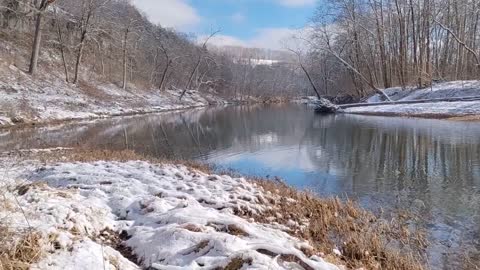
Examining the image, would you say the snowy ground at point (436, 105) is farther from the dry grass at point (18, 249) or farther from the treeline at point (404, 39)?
the dry grass at point (18, 249)

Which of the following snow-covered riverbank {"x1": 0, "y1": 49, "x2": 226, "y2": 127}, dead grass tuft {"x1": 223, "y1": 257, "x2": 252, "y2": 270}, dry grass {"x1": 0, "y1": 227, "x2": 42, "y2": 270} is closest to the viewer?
dry grass {"x1": 0, "y1": 227, "x2": 42, "y2": 270}

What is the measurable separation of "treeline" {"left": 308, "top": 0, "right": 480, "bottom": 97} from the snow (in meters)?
35.2

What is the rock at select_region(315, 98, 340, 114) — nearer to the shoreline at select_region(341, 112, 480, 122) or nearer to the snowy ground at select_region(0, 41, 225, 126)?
the shoreline at select_region(341, 112, 480, 122)

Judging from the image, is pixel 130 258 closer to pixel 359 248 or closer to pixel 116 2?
pixel 359 248

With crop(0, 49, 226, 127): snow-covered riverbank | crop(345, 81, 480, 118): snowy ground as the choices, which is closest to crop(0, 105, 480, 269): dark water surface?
crop(0, 49, 226, 127): snow-covered riverbank

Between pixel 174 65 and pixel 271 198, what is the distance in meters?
71.0

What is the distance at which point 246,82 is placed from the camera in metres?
102

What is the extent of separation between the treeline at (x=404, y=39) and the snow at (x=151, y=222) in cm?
3524

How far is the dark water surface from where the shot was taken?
796cm

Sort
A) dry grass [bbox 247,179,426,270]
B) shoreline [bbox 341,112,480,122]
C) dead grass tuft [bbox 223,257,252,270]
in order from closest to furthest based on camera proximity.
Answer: dead grass tuft [bbox 223,257,252,270], dry grass [bbox 247,179,426,270], shoreline [bbox 341,112,480,122]

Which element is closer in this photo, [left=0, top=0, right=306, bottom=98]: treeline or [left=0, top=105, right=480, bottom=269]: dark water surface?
[left=0, top=105, right=480, bottom=269]: dark water surface

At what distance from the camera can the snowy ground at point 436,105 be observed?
27234mm

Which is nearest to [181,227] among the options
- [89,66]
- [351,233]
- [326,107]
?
[351,233]

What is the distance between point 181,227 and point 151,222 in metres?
0.65
